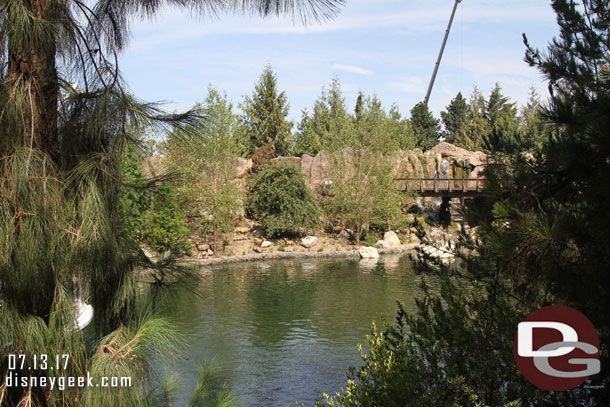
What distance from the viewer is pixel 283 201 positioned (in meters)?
22.5

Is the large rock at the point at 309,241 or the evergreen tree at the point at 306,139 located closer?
the large rock at the point at 309,241

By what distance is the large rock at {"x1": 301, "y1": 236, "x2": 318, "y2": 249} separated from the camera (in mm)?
22531

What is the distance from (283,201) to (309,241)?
6.32 ft

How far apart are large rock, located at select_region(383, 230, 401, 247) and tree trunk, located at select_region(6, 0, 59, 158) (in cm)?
2158

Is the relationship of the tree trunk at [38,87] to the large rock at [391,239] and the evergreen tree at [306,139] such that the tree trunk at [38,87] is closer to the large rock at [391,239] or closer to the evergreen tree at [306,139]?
the large rock at [391,239]

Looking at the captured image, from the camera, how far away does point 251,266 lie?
18922mm

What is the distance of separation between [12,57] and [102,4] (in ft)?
2.33

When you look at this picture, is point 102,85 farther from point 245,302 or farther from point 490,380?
point 245,302

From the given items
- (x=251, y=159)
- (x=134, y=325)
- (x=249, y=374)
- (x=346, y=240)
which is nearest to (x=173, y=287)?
(x=134, y=325)

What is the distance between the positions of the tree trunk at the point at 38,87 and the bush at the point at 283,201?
782 inches

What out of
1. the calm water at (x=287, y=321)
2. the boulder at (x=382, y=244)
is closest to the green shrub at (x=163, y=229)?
the calm water at (x=287, y=321)

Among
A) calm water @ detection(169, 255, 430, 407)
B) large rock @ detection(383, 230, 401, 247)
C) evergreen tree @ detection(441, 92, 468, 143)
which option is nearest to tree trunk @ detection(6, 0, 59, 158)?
calm water @ detection(169, 255, 430, 407)

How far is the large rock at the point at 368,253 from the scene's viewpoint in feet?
68.2

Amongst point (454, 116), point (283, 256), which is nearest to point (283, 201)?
point (283, 256)
